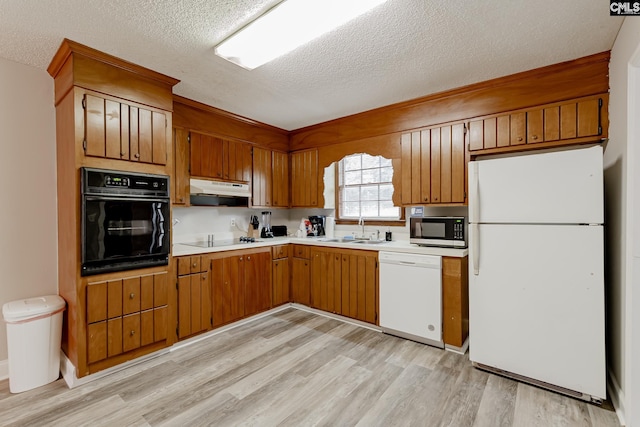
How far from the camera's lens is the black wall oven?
7.73 feet

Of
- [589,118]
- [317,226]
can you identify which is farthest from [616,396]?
[317,226]

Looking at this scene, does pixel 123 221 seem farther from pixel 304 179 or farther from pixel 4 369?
pixel 304 179

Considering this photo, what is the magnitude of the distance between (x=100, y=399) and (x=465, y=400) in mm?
2593

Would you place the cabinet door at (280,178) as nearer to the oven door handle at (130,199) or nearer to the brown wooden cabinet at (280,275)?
the brown wooden cabinet at (280,275)

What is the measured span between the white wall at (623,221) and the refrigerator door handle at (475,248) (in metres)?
0.85

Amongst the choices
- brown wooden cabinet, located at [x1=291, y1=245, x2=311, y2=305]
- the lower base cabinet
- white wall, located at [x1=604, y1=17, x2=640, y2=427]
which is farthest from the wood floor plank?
brown wooden cabinet, located at [x1=291, y1=245, x2=311, y2=305]

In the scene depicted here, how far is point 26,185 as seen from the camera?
257 centimetres

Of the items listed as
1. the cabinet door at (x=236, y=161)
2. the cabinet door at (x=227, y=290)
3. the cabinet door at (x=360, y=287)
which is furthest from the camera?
the cabinet door at (x=236, y=161)

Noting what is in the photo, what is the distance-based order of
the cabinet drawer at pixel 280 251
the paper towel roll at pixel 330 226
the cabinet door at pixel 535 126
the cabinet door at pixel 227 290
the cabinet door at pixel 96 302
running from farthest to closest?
the paper towel roll at pixel 330 226 → the cabinet drawer at pixel 280 251 → the cabinet door at pixel 227 290 → the cabinet door at pixel 535 126 → the cabinet door at pixel 96 302

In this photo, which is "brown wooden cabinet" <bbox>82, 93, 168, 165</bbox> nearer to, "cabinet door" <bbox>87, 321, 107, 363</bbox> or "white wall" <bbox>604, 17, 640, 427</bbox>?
"cabinet door" <bbox>87, 321, 107, 363</bbox>

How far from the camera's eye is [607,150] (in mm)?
2449

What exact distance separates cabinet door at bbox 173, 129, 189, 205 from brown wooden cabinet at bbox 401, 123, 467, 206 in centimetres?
243

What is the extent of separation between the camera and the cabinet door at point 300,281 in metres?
4.02

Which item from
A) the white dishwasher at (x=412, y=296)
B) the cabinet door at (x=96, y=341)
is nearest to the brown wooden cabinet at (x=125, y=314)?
the cabinet door at (x=96, y=341)
